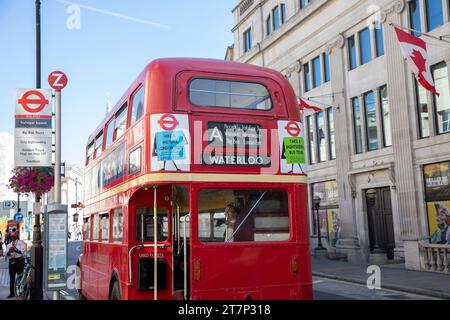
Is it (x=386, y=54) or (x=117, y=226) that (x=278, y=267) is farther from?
(x=386, y=54)

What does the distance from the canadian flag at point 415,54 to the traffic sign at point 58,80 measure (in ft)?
33.8

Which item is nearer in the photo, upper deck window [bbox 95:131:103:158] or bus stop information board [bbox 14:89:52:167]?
bus stop information board [bbox 14:89:52:167]

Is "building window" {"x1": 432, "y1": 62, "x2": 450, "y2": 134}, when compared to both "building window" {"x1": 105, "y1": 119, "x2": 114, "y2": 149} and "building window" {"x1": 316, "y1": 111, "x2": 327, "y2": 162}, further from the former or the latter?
"building window" {"x1": 105, "y1": 119, "x2": 114, "y2": 149}

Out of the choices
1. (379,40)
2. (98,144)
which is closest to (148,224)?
(98,144)

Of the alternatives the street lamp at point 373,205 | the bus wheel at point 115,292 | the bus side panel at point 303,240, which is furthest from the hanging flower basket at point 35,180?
the street lamp at point 373,205

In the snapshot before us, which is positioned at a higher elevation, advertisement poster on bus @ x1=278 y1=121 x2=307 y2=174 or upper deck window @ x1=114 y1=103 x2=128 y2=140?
upper deck window @ x1=114 y1=103 x2=128 y2=140

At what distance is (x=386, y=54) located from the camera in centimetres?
2222

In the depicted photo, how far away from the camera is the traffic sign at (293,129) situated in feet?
26.5

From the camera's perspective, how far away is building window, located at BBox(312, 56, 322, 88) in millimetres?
28047

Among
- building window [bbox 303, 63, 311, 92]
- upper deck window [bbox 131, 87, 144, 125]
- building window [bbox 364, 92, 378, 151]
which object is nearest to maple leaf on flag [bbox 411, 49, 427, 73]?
building window [bbox 364, 92, 378, 151]

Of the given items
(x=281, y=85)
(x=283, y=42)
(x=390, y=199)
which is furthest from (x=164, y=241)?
(x=283, y=42)

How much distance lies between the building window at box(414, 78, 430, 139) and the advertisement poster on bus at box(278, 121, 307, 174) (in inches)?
541

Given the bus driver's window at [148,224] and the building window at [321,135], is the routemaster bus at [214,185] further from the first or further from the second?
the building window at [321,135]

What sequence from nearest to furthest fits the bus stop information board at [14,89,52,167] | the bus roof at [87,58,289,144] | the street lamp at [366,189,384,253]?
the bus roof at [87,58,289,144] < the bus stop information board at [14,89,52,167] < the street lamp at [366,189,384,253]
